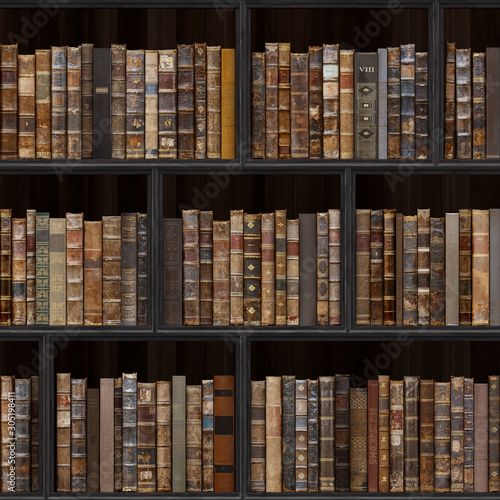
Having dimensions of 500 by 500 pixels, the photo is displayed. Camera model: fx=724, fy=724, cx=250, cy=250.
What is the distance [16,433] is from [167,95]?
44.0 inches

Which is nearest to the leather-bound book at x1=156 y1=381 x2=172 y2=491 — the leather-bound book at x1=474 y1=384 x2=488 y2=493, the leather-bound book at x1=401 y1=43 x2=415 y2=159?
the leather-bound book at x1=474 y1=384 x2=488 y2=493

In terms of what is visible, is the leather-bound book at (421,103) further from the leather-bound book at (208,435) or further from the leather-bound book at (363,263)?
the leather-bound book at (208,435)

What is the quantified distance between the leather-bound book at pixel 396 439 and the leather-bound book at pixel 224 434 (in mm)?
482

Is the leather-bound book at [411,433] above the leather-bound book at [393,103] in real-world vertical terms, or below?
below

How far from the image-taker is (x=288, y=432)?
2188 mm

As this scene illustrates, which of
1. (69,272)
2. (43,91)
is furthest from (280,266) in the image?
(43,91)

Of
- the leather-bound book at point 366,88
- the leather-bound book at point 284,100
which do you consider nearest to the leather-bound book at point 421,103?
the leather-bound book at point 366,88

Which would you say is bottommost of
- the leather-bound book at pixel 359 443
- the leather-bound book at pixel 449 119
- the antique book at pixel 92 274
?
the leather-bound book at pixel 359 443

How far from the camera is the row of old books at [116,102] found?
7.11ft

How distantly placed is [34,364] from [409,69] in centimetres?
161

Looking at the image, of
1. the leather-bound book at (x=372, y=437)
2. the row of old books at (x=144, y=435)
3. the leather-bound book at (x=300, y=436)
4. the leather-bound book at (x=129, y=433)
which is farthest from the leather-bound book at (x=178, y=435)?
the leather-bound book at (x=372, y=437)

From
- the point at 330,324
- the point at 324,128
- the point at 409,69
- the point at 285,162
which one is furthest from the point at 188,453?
the point at 409,69

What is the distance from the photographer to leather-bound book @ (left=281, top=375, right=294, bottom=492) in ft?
7.18

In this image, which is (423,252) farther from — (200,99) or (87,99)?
(87,99)
